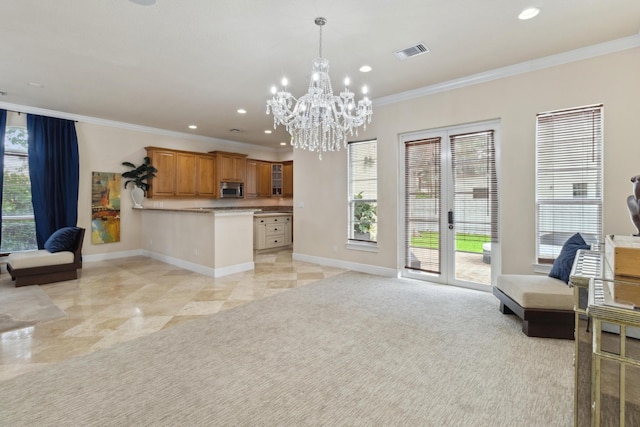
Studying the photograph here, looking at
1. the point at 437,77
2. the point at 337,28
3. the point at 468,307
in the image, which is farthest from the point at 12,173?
the point at 468,307

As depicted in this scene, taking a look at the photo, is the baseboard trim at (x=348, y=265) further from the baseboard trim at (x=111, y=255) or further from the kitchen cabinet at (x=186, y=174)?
the baseboard trim at (x=111, y=255)

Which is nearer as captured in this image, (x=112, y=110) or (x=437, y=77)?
(x=437, y=77)

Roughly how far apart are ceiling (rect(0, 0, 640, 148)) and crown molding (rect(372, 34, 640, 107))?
9 cm

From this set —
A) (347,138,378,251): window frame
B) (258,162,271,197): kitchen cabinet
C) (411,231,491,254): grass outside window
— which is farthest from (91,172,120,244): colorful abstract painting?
(411,231,491,254): grass outside window

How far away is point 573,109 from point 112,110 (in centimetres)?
717

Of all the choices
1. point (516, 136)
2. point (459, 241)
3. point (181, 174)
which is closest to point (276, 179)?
point (181, 174)

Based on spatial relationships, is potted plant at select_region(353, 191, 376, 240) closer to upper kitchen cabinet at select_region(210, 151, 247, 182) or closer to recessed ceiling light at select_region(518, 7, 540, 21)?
recessed ceiling light at select_region(518, 7, 540, 21)

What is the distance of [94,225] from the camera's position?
252 inches

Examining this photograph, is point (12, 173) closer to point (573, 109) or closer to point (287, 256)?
point (287, 256)

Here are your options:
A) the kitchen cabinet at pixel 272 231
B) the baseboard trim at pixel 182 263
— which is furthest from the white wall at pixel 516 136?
the kitchen cabinet at pixel 272 231

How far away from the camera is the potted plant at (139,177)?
267 inches

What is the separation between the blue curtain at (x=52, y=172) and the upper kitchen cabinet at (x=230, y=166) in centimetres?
294

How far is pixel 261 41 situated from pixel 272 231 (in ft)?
16.4

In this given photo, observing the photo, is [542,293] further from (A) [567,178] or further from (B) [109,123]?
(B) [109,123]
